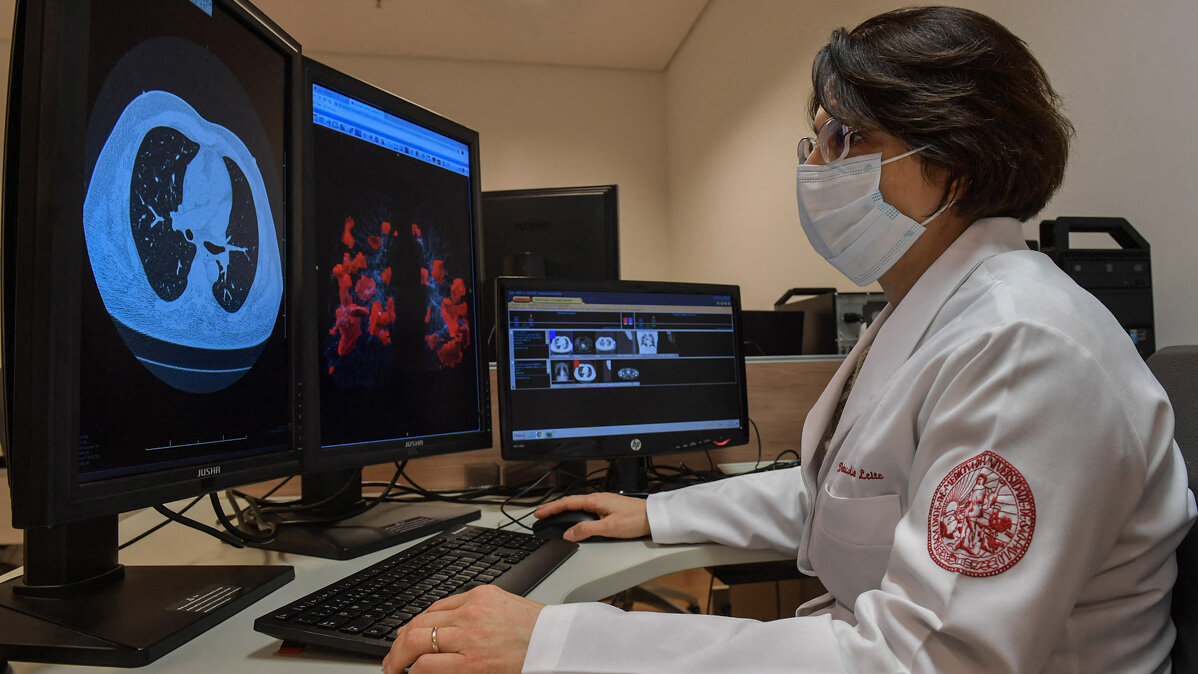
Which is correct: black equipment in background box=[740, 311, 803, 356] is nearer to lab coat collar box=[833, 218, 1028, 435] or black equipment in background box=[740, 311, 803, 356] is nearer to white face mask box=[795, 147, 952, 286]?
white face mask box=[795, 147, 952, 286]

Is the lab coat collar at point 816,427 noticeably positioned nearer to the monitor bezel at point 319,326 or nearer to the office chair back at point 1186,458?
the office chair back at point 1186,458

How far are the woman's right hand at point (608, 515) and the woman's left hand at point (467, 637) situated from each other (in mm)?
372

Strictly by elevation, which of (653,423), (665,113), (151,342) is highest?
(665,113)

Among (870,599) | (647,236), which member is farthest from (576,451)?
(647,236)

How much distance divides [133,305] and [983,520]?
2.48ft

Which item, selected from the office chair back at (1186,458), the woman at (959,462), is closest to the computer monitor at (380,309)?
the woman at (959,462)

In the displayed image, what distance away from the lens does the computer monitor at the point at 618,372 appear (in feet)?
4.19

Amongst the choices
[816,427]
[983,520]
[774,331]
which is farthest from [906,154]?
[774,331]

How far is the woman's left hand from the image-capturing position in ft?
1.85

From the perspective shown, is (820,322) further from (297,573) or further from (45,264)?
(45,264)

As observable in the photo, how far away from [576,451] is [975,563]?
2.77 ft

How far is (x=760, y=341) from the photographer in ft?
7.30

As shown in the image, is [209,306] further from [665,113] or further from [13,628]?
[665,113]

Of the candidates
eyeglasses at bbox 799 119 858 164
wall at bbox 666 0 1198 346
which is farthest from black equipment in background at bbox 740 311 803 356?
eyeglasses at bbox 799 119 858 164
